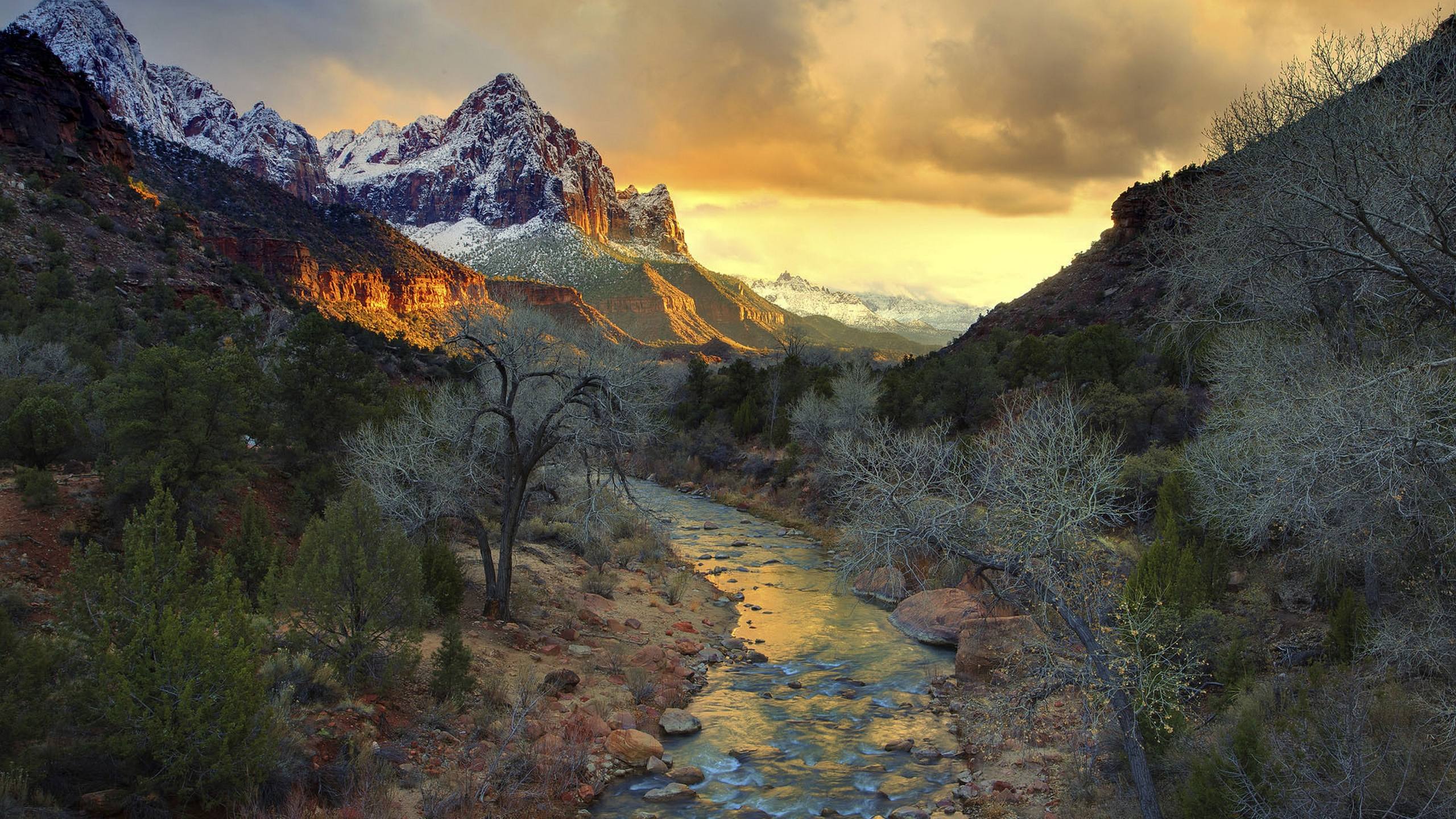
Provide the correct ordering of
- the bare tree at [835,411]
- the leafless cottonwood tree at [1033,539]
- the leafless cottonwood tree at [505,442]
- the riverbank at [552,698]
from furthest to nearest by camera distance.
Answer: the bare tree at [835,411] → the leafless cottonwood tree at [505,442] → the riverbank at [552,698] → the leafless cottonwood tree at [1033,539]

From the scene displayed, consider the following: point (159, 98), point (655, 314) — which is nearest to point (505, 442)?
point (655, 314)

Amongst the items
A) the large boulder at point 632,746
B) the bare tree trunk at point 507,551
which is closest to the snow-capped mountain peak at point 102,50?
the bare tree trunk at point 507,551

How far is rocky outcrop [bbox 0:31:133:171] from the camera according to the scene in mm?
40719

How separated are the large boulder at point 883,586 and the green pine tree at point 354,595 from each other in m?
12.2

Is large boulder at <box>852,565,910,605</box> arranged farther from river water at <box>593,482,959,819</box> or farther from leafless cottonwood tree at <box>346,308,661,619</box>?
leafless cottonwood tree at <box>346,308,661,619</box>

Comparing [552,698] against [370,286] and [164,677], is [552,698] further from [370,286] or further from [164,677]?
[370,286]

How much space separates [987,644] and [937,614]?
2770 millimetres

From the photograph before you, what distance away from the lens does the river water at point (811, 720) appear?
31.3ft

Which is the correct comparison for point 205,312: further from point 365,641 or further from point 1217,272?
point 1217,272

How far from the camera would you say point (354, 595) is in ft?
31.4

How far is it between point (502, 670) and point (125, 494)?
671 centimetres

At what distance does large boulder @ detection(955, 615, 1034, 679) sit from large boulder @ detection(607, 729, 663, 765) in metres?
6.34

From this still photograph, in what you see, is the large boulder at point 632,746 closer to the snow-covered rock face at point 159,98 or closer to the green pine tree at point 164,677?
the green pine tree at point 164,677

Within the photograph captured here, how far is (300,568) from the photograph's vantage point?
9469 mm
